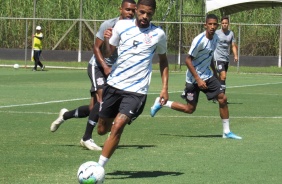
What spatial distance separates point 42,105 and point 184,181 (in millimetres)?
10556

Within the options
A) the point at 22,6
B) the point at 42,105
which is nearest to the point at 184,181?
the point at 42,105

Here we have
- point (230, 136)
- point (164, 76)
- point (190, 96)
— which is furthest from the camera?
point (190, 96)

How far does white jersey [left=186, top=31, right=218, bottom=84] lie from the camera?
14.7 meters

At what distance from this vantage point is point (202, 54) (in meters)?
14.9

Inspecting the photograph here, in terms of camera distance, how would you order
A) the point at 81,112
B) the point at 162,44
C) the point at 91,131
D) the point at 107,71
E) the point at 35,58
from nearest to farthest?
the point at 162,44 < the point at 107,71 < the point at 91,131 < the point at 81,112 < the point at 35,58

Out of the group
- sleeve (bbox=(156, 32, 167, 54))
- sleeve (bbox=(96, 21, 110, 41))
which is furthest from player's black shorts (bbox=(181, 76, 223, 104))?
sleeve (bbox=(156, 32, 167, 54))

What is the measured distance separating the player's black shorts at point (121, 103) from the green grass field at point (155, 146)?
669 millimetres

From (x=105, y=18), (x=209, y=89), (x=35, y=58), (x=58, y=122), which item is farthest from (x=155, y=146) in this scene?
(x=105, y=18)

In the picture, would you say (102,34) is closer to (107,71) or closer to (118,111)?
(107,71)

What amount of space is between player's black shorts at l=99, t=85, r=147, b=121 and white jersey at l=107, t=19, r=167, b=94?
6cm

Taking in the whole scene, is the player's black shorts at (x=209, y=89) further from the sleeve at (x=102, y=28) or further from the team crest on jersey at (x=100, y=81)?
the sleeve at (x=102, y=28)

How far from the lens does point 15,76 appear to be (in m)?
33.1

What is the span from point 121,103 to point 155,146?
2952 millimetres

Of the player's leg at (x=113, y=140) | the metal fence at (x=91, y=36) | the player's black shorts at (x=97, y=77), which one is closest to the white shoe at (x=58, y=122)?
the player's black shorts at (x=97, y=77)
